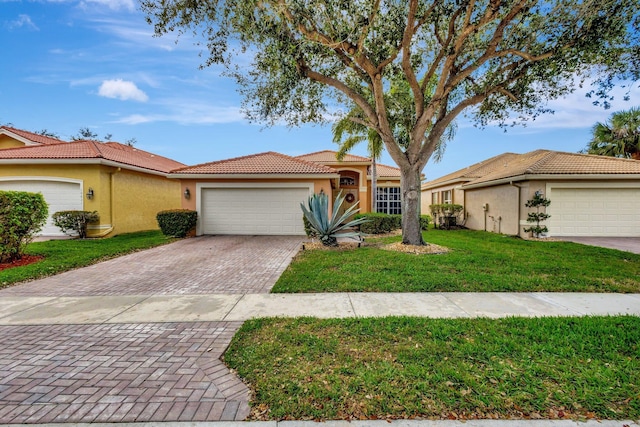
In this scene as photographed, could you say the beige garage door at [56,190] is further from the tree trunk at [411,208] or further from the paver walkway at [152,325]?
the tree trunk at [411,208]

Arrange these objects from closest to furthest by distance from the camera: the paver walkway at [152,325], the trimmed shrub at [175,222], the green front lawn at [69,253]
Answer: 1. the paver walkway at [152,325]
2. the green front lawn at [69,253]
3. the trimmed shrub at [175,222]

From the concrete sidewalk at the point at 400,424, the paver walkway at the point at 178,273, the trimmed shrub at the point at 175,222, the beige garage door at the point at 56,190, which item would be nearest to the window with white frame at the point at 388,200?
the paver walkway at the point at 178,273

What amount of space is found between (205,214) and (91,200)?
15.6 feet

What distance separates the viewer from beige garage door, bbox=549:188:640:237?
1284 centimetres

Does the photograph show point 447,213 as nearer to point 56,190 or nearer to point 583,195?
point 583,195

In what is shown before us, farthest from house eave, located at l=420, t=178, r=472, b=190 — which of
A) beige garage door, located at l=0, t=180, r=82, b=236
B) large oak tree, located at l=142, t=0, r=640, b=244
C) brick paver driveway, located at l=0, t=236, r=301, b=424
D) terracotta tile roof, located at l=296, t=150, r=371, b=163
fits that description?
beige garage door, located at l=0, t=180, r=82, b=236

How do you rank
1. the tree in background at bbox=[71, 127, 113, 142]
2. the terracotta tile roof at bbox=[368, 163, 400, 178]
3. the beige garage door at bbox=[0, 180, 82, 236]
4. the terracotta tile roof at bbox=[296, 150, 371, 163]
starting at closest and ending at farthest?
the beige garage door at bbox=[0, 180, 82, 236] < the terracotta tile roof at bbox=[296, 150, 371, 163] < the terracotta tile roof at bbox=[368, 163, 400, 178] < the tree in background at bbox=[71, 127, 113, 142]

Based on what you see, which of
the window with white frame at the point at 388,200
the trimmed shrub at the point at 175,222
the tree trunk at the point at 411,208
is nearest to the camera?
the tree trunk at the point at 411,208

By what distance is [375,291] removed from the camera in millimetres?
5398

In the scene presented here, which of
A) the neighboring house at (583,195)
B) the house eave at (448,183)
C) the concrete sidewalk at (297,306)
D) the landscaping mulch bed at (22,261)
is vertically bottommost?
the concrete sidewalk at (297,306)

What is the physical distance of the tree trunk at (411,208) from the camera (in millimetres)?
9891

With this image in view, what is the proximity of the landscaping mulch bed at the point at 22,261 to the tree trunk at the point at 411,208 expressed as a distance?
10981mm

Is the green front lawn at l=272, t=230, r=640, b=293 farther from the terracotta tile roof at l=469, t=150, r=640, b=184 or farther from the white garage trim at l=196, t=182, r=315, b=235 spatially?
the white garage trim at l=196, t=182, r=315, b=235

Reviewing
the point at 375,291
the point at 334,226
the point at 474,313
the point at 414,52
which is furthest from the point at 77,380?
the point at 414,52
